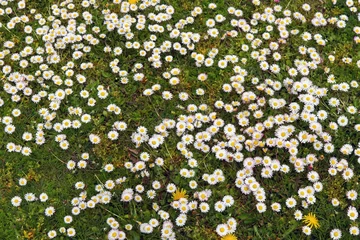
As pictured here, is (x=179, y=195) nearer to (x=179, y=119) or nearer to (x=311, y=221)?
(x=179, y=119)

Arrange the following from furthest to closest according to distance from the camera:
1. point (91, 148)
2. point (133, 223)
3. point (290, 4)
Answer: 1. point (290, 4)
2. point (91, 148)
3. point (133, 223)

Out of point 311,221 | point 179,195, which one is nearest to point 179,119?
point 179,195

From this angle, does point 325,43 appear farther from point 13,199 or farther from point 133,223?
point 13,199

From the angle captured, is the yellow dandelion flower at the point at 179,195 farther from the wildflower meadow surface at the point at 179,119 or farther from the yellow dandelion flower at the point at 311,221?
the yellow dandelion flower at the point at 311,221

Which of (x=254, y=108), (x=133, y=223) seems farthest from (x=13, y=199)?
(x=254, y=108)

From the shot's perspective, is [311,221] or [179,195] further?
[179,195]

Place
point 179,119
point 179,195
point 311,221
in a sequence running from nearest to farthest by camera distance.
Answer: point 311,221, point 179,195, point 179,119
